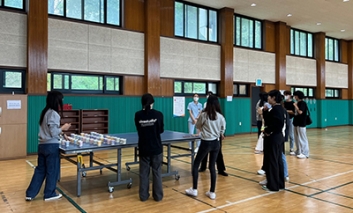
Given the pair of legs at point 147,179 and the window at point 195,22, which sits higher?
the window at point 195,22

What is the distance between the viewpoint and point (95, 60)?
338 inches

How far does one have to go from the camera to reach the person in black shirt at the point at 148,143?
394 cm

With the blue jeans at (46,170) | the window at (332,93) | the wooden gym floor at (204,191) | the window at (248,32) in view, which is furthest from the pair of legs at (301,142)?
the window at (332,93)

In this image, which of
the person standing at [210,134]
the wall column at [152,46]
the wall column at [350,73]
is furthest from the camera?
the wall column at [350,73]

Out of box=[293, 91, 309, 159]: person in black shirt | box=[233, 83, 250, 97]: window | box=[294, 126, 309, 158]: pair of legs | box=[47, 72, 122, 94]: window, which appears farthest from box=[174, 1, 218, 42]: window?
box=[294, 126, 309, 158]: pair of legs

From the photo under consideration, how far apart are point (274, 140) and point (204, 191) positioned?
1.32 meters

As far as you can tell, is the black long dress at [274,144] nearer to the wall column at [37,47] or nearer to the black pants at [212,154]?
the black pants at [212,154]

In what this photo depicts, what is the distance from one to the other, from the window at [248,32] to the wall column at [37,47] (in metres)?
7.44

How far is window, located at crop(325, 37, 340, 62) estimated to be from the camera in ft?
53.2

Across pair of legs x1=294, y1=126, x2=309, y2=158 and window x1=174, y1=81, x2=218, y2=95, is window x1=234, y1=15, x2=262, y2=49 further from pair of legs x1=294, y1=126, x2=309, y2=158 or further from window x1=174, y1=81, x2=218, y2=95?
pair of legs x1=294, y1=126, x2=309, y2=158

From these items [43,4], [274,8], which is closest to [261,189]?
[43,4]

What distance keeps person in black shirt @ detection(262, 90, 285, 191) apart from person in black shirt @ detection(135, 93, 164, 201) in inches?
66.6

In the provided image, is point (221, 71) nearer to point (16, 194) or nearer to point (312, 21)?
point (312, 21)

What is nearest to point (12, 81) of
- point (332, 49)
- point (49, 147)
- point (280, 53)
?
point (49, 147)
